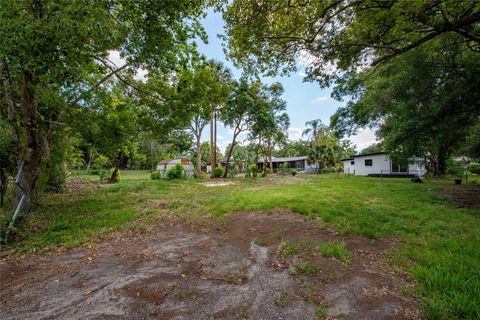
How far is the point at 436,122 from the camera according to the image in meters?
7.28

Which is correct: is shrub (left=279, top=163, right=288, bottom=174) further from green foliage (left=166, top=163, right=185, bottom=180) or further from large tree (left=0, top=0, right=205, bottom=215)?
large tree (left=0, top=0, right=205, bottom=215)

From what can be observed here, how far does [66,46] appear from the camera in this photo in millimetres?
3447

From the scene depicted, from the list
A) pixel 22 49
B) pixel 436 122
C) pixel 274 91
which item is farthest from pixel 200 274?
pixel 274 91

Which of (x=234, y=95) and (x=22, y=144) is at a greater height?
(x=234, y=95)

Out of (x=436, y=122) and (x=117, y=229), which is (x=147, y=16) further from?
(x=436, y=122)

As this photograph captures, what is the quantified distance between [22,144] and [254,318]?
21.1 ft

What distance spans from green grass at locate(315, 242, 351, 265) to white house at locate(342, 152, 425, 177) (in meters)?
17.7

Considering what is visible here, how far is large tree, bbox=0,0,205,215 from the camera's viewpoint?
3254mm

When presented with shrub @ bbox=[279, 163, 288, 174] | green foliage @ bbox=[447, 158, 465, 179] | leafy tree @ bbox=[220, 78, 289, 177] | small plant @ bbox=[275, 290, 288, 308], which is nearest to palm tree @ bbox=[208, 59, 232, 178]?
leafy tree @ bbox=[220, 78, 289, 177]

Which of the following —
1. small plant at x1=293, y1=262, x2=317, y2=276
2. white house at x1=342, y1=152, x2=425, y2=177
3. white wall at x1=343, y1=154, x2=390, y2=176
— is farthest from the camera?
white wall at x1=343, y1=154, x2=390, y2=176

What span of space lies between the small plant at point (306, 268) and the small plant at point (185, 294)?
4.78ft

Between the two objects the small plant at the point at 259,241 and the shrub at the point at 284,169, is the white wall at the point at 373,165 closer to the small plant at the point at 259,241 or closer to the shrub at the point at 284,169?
the shrub at the point at 284,169

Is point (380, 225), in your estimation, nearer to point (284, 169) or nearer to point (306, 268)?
point (306, 268)

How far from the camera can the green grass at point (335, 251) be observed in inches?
131
